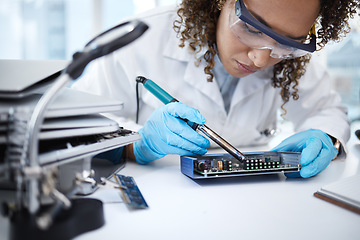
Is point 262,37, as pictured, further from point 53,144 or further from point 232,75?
point 53,144

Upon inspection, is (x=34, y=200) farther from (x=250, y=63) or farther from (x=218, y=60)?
(x=218, y=60)

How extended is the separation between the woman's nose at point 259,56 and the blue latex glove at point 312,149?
24 cm

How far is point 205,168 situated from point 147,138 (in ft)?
0.69

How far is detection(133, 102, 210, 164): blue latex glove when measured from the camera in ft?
2.46

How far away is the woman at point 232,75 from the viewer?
2.47ft

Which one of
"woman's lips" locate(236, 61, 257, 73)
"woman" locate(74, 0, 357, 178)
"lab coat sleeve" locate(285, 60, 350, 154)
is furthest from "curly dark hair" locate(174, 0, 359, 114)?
"lab coat sleeve" locate(285, 60, 350, 154)

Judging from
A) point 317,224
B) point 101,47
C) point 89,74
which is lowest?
point 317,224

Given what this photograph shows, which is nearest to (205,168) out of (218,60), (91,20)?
(218,60)

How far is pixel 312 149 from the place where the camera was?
0.76 metres

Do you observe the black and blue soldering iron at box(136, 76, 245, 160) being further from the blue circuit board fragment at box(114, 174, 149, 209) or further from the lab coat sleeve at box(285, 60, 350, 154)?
the lab coat sleeve at box(285, 60, 350, 154)

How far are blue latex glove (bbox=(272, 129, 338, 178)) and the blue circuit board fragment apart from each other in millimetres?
374

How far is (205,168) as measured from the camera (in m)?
0.65

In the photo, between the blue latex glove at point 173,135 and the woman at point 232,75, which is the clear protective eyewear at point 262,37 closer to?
the woman at point 232,75

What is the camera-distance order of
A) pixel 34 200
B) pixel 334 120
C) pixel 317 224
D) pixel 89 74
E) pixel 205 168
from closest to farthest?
pixel 34 200
pixel 317 224
pixel 205 168
pixel 334 120
pixel 89 74
